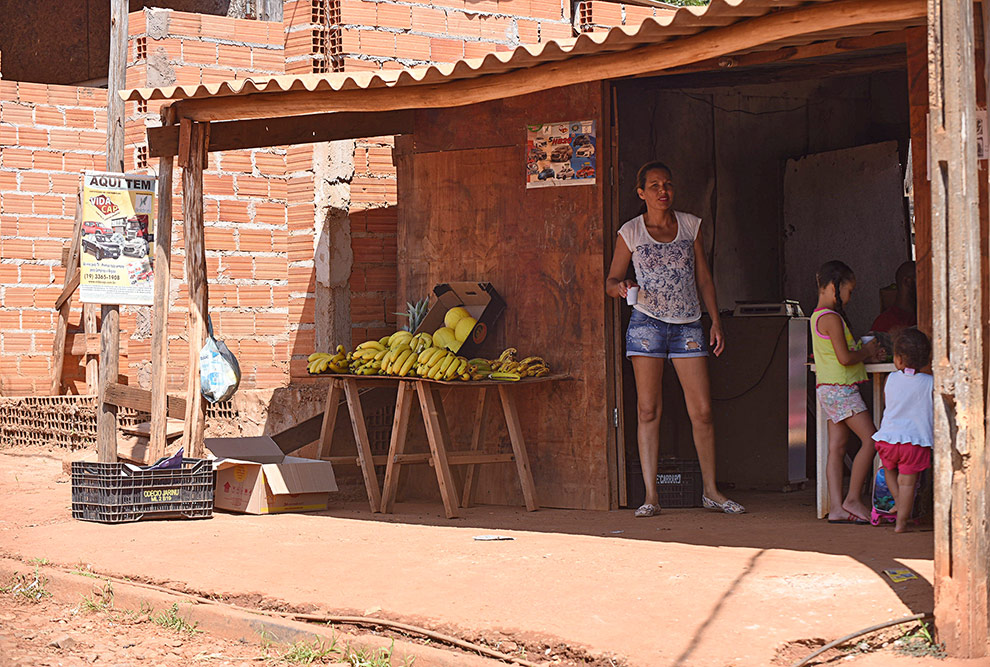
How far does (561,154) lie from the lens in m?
8.19

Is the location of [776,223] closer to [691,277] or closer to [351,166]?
[691,277]

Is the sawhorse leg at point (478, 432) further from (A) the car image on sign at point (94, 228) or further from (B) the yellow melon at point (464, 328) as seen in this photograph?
(A) the car image on sign at point (94, 228)

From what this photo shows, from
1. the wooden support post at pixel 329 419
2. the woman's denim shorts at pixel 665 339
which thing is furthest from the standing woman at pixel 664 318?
the wooden support post at pixel 329 419

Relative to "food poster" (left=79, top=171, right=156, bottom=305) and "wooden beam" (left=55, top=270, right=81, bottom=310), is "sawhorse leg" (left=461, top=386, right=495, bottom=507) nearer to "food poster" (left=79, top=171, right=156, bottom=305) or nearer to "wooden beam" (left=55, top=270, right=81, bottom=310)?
"food poster" (left=79, top=171, right=156, bottom=305)

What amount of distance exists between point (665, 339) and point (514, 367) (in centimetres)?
102

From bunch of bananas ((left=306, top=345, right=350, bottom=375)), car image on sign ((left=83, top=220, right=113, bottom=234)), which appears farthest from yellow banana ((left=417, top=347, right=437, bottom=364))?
car image on sign ((left=83, top=220, right=113, bottom=234))

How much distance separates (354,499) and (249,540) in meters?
2.50

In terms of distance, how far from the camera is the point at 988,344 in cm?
597

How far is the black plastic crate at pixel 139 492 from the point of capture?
7559mm

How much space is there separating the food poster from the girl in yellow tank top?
4620 millimetres

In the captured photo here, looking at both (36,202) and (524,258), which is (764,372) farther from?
(36,202)

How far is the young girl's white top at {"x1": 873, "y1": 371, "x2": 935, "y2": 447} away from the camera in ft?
21.2

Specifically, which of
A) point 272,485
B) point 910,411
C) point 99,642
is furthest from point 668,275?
point 99,642

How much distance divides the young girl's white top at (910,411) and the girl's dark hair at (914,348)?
0.07 meters
